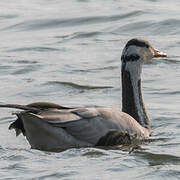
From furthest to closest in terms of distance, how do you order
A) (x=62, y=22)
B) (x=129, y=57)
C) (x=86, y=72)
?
(x=62, y=22) < (x=86, y=72) < (x=129, y=57)

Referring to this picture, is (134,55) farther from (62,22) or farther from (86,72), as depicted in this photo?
(62,22)

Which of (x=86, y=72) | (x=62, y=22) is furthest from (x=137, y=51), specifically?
(x=62, y=22)

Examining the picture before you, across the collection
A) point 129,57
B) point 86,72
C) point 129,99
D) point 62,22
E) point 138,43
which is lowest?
Answer: point 86,72

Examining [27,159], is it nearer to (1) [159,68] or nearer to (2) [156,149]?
(2) [156,149]

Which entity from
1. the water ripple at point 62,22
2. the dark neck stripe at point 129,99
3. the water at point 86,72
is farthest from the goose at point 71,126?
the water ripple at point 62,22

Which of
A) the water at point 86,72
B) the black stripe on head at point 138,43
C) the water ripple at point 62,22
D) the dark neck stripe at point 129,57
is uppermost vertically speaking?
the black stripe on head at point 138,43

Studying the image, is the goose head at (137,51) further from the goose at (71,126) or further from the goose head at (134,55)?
the goose at (71,126)

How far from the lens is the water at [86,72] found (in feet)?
32.3

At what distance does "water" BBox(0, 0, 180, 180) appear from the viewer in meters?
9.86

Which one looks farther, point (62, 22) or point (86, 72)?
Answer: point (62, 22)

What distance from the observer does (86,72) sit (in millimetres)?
15516

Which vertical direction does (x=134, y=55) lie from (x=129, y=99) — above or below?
above

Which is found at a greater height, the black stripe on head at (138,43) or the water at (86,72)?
the black stripe on head at (138,43)

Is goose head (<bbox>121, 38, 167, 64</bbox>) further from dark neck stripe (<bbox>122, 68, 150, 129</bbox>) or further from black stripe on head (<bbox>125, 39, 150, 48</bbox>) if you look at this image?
dark neck stripe (<bbox>122, 68, 150, 129</bbox>)
